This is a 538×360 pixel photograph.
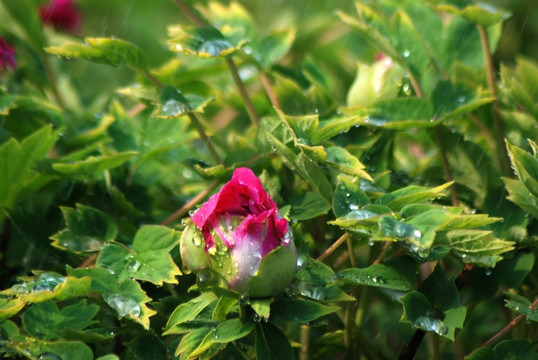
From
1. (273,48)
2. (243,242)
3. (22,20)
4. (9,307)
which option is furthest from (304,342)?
(22,20)

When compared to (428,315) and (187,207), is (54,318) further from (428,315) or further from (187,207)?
(428,315)

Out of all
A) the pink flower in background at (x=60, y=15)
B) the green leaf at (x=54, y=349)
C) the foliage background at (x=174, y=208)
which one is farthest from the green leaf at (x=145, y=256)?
the pink flower in background at (x=60, y=15)

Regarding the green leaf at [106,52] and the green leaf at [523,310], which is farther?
the green leaf at [106,52]

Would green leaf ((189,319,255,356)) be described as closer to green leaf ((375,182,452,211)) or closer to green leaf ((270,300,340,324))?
green leaf ((270,300,340,324))

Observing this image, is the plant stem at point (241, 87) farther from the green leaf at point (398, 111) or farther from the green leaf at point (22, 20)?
the green leaf at point (22, 20)

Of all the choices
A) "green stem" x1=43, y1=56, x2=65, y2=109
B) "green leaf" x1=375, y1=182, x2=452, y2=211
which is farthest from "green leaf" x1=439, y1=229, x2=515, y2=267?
"green stem" x1=43, y1=56, x2=65, y2=109

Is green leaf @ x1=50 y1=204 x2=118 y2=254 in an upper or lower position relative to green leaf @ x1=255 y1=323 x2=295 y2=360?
upper
